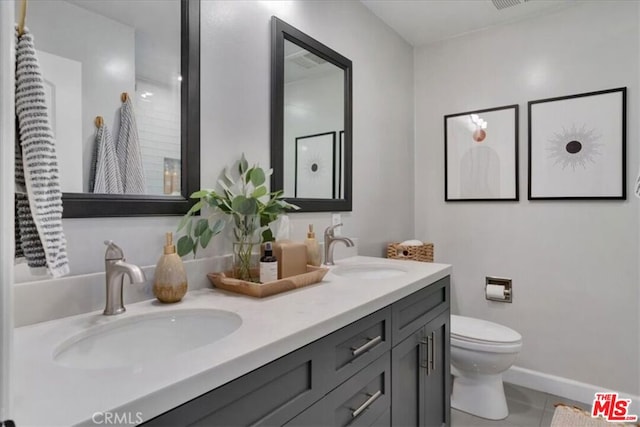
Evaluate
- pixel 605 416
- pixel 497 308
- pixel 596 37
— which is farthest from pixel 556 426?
pixel 596 37

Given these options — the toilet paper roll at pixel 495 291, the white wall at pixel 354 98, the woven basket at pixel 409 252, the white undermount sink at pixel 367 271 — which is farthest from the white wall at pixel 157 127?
the toilet paper roll at pixel 495 291

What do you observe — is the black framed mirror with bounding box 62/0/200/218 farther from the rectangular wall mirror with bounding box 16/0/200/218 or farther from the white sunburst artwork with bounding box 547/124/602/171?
the white sunburst artwork with bounding box 547/124/602/171

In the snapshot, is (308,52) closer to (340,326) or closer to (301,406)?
(340,326)

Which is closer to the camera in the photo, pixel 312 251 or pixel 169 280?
pixel 169 280

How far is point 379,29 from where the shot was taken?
7.72 ft

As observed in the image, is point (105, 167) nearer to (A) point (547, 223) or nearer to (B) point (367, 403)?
(B) point (367, 403)

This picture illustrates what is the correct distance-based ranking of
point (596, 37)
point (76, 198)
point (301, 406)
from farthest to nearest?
point (596, 37)
point (76, 198)
point (301, 406)

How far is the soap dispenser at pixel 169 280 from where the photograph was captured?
1031 millimetres

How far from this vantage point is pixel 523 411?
2.02 m

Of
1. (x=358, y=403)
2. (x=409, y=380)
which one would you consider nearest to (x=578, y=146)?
(x=409, y=380)

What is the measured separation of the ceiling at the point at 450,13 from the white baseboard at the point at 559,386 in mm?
2319

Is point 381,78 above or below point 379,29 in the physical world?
below

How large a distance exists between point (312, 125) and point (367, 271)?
802 mm

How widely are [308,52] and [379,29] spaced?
85 centimetres
